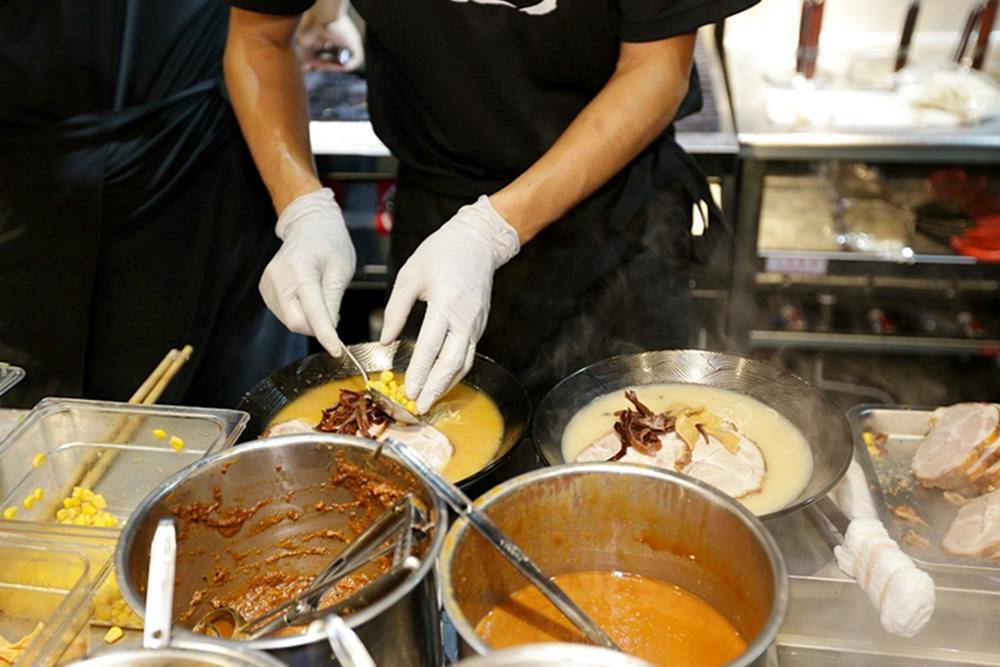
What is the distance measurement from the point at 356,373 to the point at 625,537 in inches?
43.1

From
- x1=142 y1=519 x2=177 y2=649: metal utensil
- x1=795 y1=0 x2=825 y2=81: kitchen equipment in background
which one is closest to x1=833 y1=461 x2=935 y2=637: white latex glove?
x1=142 y1=519 x2=177 y2=649: metal utensil

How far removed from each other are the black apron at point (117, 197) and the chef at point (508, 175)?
1.30 feet

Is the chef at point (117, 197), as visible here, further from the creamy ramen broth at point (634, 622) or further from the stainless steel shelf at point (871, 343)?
the stainless steel shelf at point (871, 343)

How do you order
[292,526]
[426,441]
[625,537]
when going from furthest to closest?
[426,441]
[292,526]
[625,537]

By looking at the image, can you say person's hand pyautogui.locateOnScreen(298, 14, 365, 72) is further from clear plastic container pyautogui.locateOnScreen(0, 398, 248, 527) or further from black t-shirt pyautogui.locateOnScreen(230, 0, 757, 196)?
clear plastic container pyautogui.locateOnScreen(0, 398, 248, 527)

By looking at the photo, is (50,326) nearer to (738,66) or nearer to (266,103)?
(266,103)

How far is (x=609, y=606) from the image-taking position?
1307mm

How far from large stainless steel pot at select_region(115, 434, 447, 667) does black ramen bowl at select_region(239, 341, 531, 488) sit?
539 millimetres

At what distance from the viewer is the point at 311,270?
2023 mm

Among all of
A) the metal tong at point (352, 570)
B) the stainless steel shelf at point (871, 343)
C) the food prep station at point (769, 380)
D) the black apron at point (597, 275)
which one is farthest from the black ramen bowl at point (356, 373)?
the stainless steel shelf at point (871, 343)

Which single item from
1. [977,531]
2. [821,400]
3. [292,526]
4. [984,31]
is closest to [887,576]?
[977,531]

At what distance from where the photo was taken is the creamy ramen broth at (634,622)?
3.97 feet

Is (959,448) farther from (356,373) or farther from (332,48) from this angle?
(332,48)

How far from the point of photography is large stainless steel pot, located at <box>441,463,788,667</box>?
1.17 metres
